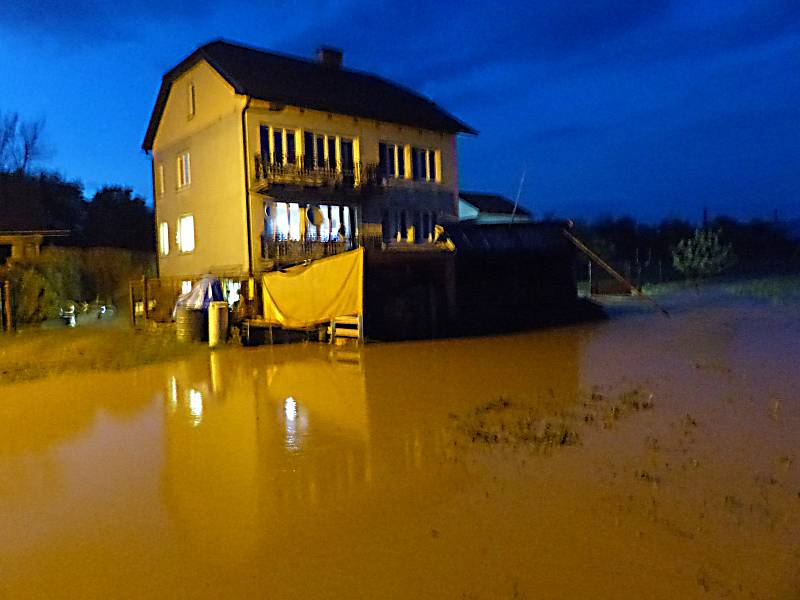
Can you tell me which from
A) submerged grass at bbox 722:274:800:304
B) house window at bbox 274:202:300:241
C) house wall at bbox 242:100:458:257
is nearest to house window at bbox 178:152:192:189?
house wall at bbox 242:100:458:257

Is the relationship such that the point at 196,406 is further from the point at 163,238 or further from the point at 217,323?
the point at 163,238

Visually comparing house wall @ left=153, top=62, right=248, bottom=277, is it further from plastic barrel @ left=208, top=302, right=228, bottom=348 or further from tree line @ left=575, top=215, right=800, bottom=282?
tree line @ left=575, top=215, right=800, bottom=282

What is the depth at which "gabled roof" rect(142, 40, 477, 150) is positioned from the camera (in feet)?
73.9

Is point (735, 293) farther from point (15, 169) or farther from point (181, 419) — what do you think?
point (15, 169)

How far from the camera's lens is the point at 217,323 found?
17.2 metres

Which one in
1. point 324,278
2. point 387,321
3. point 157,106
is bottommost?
point 387,321

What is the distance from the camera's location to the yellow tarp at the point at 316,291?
16984mm

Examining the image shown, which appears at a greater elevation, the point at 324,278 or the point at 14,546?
the point at 324,278

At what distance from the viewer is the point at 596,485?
5762 millimetres

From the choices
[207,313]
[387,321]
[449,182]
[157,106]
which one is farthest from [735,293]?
[157,106]

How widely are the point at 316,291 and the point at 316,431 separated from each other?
10.1 m

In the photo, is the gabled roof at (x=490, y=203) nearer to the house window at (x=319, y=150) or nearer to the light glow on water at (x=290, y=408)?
the house window at (x=319, y=150)

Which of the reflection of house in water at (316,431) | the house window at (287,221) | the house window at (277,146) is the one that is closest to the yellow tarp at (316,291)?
the reflection of house in water at (316,431)

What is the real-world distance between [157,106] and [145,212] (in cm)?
1920
